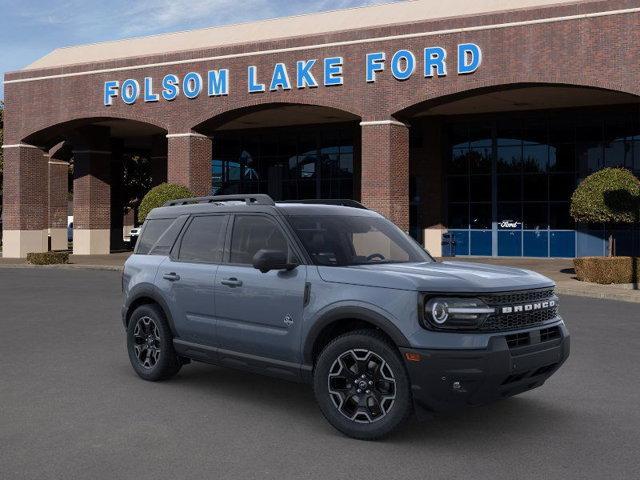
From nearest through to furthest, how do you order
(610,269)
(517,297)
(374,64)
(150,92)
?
(517,297), (610,269), (374,64), (150,92)

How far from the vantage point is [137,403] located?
699 centimetres

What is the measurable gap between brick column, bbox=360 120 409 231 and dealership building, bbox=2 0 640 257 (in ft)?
0.21

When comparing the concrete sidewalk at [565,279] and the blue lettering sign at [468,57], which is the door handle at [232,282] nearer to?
the concrete sidewalk at [565,279]

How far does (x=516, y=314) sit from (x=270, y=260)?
2.02 m

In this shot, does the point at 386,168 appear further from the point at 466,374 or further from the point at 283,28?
the point at 466,374

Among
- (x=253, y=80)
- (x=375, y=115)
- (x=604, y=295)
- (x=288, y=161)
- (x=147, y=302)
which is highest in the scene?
(x=253, y=80)

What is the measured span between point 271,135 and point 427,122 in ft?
30.8

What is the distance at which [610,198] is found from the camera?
22500mm

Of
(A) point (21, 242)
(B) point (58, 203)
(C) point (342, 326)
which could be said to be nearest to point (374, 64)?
(A) point (21, 242)

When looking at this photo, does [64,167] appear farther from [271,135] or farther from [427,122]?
[427,122]

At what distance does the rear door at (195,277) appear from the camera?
7.26 meters

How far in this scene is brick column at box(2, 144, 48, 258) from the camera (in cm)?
3641

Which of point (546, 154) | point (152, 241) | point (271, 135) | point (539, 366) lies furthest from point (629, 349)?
point (271, 135)

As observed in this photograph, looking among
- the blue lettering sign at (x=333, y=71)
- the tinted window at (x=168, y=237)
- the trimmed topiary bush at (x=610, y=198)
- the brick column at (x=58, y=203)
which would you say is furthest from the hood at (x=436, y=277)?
the brick column at (x=58, y=203)
